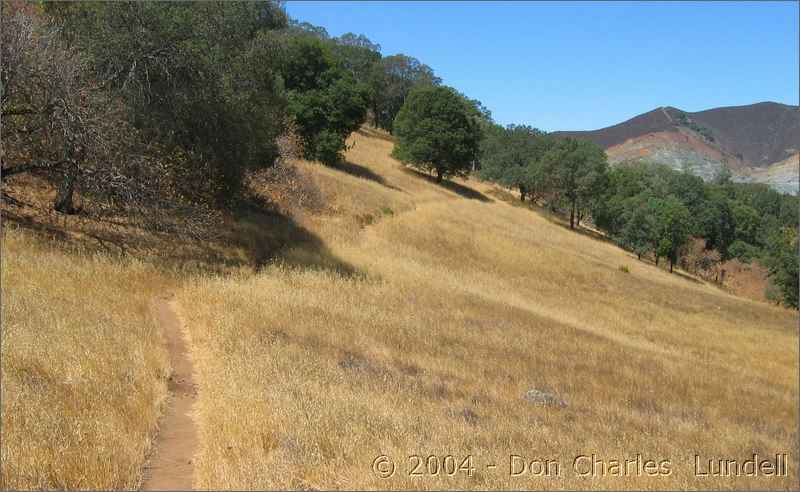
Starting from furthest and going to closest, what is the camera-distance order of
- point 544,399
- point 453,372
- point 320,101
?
1. point 320,101
2. point 453,372
3. point 544,399

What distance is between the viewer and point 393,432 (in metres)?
6.79

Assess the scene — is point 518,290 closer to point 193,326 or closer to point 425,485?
point 193,326

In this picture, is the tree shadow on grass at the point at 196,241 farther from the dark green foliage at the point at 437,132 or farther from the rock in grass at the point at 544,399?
the dark green foliage at the point at 437,132

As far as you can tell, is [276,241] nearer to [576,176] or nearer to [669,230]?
[576,176]

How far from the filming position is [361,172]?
53562 mm

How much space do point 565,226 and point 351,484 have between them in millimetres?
61325

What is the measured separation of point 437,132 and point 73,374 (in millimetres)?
57893

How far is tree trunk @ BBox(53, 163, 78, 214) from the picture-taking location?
575 inches

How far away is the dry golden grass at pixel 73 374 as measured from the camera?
17.5ft

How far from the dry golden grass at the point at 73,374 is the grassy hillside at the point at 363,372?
3 cm

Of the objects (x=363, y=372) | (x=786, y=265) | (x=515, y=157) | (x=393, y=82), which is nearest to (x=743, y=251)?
(x=515, y=157)

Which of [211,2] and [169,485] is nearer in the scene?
[169,485]

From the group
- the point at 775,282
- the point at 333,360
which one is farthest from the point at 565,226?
the point at 333,360

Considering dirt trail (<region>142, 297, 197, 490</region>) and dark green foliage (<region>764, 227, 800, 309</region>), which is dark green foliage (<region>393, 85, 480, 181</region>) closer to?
dark green foliage (<region>764, 227, 800, 309</region>)
